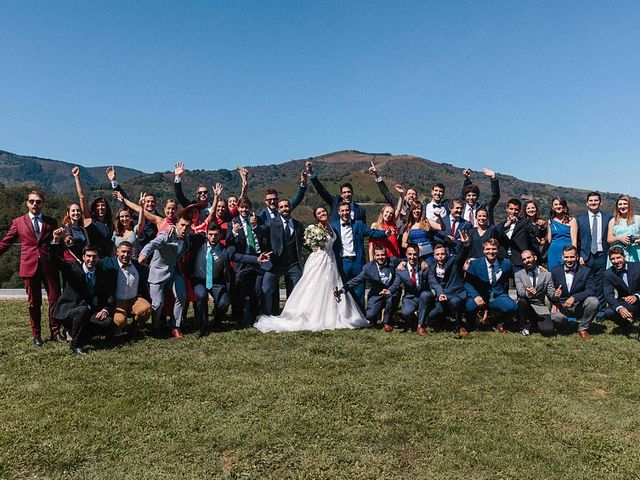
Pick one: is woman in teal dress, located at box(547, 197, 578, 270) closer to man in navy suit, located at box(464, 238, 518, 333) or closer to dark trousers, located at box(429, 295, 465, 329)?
man in navy suit, located at box(464, 238, 518, 333)

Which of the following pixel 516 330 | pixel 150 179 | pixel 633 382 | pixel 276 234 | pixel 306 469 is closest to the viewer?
pixel 306 469

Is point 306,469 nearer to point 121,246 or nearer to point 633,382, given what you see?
point 633,382

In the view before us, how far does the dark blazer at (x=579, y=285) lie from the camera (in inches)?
325

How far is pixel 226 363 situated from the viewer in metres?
6.52

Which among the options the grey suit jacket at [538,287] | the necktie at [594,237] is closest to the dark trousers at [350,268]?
the grey suit jacket at [538,287]

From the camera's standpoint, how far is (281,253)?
9.13m

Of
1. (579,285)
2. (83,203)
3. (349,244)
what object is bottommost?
(579,285)

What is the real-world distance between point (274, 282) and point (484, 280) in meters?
3.78

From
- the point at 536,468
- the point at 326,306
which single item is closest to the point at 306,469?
the point at 536,468

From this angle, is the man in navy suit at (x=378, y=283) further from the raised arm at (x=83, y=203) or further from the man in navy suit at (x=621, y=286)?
the raised arm at (x=83, y=203)

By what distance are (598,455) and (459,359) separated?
8.63 feet

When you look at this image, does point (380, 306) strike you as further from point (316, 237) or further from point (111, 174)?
point (111, 174)

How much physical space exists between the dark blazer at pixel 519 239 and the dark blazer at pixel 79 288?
679 centimetres

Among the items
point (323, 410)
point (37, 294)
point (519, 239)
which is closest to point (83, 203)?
point (37, 294)
